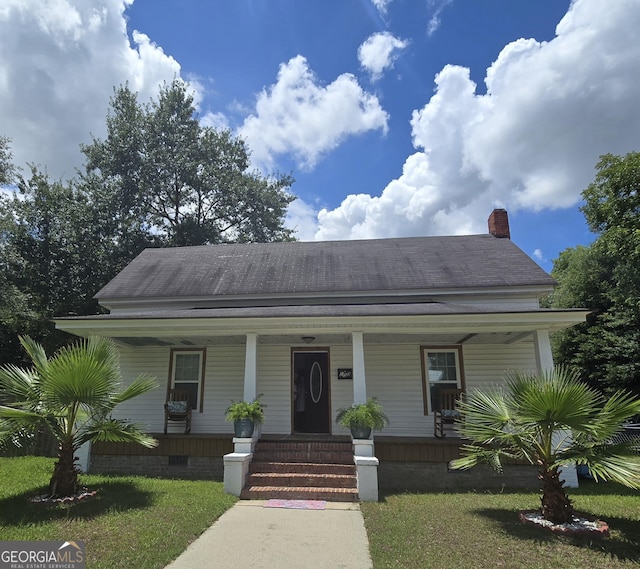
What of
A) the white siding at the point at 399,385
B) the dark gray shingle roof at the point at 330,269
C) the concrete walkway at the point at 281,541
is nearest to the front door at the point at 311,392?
the white siding at the point at 399,385

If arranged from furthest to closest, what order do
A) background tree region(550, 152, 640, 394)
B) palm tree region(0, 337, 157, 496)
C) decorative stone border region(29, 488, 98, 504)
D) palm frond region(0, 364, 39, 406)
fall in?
1. background tree region(550, 152, 640, 394)
2. palm frond region(0, 364, 39, 406)
3. palm tree region(0, 337, 157, 496)
4. decorative stone border region(29, 488, 98, 504)

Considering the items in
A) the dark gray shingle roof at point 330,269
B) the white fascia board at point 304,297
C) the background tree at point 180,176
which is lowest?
the white fascia board at point 304,297

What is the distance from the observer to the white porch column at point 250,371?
8.63 metres

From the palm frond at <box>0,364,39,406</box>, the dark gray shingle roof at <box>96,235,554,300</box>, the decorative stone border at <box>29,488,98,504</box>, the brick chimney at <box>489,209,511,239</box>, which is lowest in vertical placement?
the decorative stone border at <box>29,488,98,504</box>

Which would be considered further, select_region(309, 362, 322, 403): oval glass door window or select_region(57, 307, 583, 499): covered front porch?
select_region(309, 362, 322, 403): oval glass door window

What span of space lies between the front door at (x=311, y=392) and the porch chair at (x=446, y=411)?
2.70 meters

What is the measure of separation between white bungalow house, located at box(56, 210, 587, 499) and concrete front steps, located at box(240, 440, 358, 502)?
2.3 inches

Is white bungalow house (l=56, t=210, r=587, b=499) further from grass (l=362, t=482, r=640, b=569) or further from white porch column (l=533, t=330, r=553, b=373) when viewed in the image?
grass (l=362, t=482, r=640, b=569)

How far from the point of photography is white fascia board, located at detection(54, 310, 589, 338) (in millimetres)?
8414

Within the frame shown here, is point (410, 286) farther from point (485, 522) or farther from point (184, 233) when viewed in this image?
point (184, 233)

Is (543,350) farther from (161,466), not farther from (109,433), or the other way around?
(161,466)

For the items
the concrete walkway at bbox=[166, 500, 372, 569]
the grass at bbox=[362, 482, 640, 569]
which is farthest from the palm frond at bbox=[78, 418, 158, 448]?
the grass at bbox=[362, 482, 640, 569]

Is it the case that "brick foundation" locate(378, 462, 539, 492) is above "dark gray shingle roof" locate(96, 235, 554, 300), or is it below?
below

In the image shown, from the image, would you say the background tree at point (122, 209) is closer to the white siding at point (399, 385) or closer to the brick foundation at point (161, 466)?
the brick foundation at point (161, 466)
